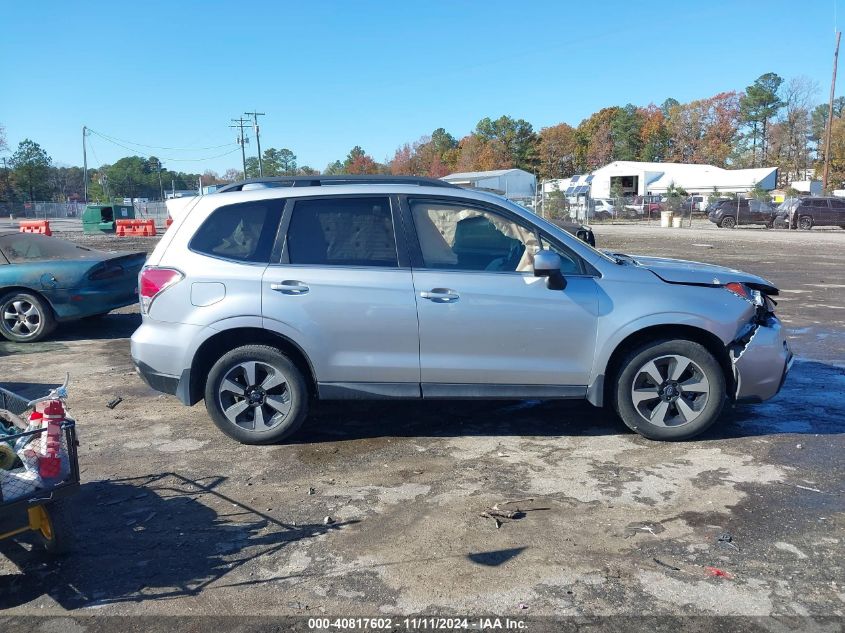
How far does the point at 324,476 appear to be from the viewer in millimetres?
4723

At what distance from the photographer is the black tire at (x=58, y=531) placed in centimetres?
354

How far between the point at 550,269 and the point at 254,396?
235cm

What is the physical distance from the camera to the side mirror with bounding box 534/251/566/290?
192 inches

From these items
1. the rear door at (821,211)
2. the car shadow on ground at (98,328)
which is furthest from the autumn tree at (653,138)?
the car shadow on ground at (98,328)

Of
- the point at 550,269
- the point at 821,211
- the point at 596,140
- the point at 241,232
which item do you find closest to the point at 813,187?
the point at 821,211

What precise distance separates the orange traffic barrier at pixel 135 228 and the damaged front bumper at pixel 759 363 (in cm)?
3291

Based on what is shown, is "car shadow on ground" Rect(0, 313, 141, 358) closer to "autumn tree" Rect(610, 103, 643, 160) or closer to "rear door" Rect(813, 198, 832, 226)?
"rear door" Rect(813, 198, 832, 226)

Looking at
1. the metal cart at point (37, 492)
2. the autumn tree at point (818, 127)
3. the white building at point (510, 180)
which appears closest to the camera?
the metal cart at point (37, 492)

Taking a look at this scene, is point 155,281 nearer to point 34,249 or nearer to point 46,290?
point 46,290

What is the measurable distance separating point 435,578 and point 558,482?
4.55 ft

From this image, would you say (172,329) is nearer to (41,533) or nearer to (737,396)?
(41,533)

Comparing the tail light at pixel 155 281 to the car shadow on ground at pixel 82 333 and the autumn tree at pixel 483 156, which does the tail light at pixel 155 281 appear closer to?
the car shadow on ground at pixel 82 333

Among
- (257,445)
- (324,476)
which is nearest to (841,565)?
(324,476)

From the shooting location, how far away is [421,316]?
5.03 meters
